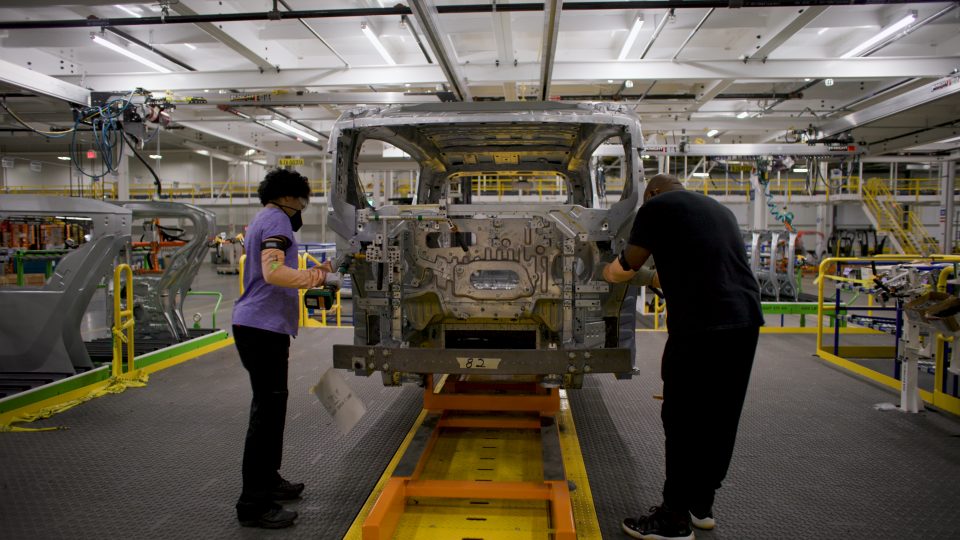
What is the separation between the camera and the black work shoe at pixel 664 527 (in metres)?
2.32

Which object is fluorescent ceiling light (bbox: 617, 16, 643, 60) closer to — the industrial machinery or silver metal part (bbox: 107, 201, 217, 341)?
the industrial machinery

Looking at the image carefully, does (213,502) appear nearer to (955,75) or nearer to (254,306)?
(254,306)

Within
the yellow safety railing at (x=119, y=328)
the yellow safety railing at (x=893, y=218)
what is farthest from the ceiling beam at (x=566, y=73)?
the yellow safety railing at (x=893, y=218)

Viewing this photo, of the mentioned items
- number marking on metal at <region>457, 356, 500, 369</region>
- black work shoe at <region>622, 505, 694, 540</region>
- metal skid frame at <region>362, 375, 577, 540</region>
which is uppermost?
number marking on metal at <region>457, 356, 500, 369</region>

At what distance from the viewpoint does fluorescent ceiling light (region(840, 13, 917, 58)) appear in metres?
5.75

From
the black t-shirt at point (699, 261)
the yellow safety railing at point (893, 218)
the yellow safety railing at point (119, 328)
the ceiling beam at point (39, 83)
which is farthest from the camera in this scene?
the yellow safety railing at point (893, 218)

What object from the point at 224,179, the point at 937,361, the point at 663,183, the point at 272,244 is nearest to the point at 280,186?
the point at 272,244

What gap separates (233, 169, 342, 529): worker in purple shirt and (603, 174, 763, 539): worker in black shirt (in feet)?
5.73

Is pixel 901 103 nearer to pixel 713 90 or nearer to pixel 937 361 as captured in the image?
pixel 713 90

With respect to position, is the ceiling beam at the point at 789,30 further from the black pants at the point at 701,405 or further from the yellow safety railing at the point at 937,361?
the black pants at the point at 701,405

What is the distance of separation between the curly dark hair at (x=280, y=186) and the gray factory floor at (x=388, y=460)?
169cm

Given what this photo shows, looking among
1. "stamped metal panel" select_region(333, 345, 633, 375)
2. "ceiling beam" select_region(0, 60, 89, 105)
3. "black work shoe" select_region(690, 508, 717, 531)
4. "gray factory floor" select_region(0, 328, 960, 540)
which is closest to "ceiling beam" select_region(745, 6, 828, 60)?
"gray factory floor" select_region(0, 328, 960, 540)

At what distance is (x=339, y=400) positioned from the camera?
2.58 metres

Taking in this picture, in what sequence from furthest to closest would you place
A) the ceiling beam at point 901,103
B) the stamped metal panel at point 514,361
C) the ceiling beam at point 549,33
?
the ceiling beam at point 901,103 → the ceiling beam at point 549,33 → the stamped metal panel at point 514,361
